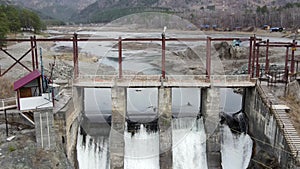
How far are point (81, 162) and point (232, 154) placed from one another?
39.3 feet

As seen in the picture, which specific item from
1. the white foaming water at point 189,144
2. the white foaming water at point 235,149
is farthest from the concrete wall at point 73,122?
the white foaming water at point 235,149

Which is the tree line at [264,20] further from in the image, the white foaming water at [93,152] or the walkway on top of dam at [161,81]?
the white foaming water at [93,152]

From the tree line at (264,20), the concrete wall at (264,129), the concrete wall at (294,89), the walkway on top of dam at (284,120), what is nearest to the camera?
the walkway on top of dam at (284,120)

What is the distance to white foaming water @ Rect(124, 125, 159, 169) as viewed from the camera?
77.3ft

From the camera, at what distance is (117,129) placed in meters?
23.2

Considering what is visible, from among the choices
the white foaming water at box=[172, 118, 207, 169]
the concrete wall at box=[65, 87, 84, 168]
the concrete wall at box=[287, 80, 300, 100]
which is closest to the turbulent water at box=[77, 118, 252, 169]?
the white foaming water at box=[172, 118, 207, 169]

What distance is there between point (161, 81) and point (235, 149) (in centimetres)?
821

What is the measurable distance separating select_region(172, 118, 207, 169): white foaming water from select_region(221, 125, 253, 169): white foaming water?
5.68 ft

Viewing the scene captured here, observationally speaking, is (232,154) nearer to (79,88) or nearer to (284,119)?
(284,119)

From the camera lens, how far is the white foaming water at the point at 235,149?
23.3 metres

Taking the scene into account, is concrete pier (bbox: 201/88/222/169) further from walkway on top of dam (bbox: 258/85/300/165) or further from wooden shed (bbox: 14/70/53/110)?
wooden shed (bbox: 14/70/53/110)

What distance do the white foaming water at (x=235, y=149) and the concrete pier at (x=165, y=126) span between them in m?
4.54

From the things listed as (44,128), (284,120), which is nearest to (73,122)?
(44,128)

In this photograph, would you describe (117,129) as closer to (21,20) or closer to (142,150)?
(142,150)
